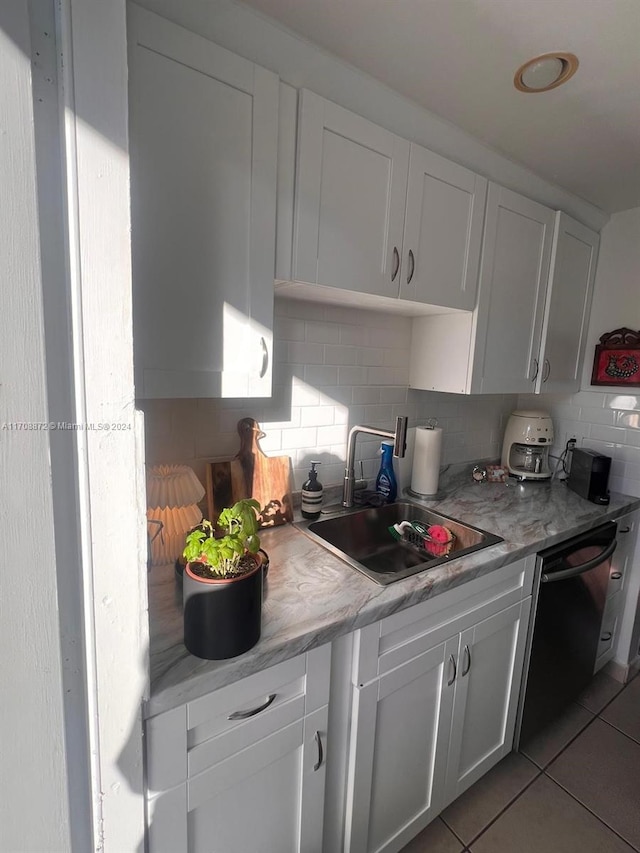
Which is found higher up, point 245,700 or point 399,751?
point 245,700

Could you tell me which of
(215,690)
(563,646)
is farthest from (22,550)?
(563,646)

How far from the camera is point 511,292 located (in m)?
1.67

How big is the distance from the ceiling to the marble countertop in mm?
1357

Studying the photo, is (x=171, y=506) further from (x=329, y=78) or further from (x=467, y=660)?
(x=329, y=78)

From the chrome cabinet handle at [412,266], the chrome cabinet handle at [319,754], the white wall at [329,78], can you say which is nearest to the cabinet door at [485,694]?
the chrome cabinet handle at [319,754]

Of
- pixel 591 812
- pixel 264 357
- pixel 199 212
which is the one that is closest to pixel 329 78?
pixel 199 212

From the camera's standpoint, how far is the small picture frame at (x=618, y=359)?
1.93 metres

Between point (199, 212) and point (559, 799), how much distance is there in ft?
7.16

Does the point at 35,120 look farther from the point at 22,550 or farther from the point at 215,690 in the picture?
the point at 215,690

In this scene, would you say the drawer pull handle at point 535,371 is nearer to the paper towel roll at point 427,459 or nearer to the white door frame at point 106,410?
the paper towel roll at point 427,459

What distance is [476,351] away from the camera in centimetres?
160

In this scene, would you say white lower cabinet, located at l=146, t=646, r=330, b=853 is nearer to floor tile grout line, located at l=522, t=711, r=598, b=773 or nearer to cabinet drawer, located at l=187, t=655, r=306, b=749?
cabinet drawer, located at l=187, t=655, r=306, b=749

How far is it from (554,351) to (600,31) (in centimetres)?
116

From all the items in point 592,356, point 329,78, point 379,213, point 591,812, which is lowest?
point 591,812
